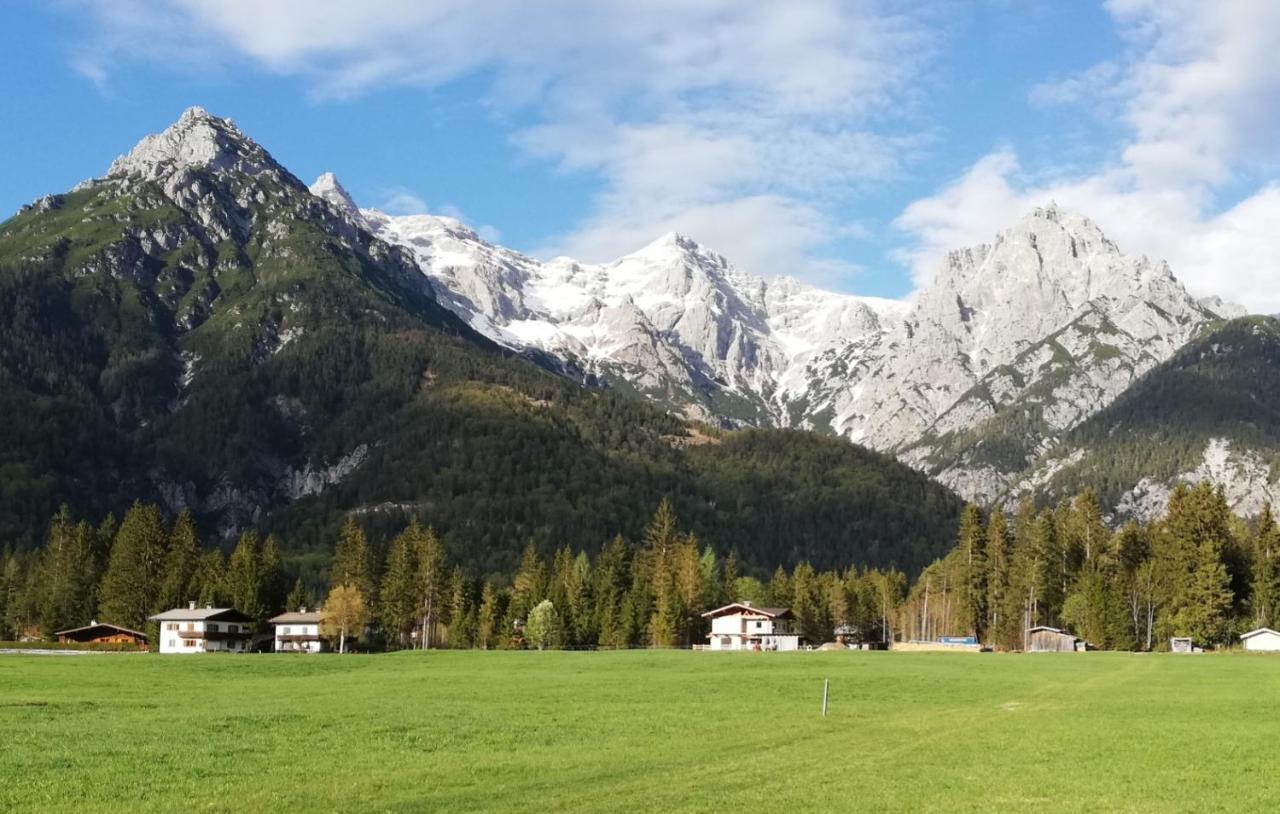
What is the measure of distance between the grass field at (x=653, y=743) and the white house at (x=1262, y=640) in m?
38.2

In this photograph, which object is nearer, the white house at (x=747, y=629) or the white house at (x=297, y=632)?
the white house at (x=297, y=632)

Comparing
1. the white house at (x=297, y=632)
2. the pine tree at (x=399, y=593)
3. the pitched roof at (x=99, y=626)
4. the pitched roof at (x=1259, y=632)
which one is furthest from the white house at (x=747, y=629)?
the pitched roof at (x=99, y=626)

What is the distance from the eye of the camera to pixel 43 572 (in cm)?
16388

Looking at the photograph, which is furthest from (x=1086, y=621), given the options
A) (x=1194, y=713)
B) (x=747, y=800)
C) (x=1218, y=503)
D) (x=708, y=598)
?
(x=747, y=800)

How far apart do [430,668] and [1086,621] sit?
7094cm

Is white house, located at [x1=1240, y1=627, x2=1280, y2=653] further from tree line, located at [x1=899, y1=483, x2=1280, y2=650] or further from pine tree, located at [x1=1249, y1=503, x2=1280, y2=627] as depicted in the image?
pine tree, located at [x1=1249, y1=503, x2=1280, y2=627]

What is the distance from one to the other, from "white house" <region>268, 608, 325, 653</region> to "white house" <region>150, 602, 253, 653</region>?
941cm

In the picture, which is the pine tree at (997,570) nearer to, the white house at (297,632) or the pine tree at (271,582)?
the white house at (297,632)

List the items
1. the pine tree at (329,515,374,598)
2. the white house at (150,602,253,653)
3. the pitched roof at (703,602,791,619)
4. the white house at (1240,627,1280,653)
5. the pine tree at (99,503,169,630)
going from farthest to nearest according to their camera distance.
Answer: the pine tree at (329,515,374,598) → the pitched roof at (703,602,791,619) → the pine tree at (99,503,169,630) → the white house at (150,602,253,653) → the white house at (1240,627,1280,653)

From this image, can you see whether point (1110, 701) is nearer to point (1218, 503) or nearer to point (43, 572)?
point (1218, 503)

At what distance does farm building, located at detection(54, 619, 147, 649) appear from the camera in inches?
5935

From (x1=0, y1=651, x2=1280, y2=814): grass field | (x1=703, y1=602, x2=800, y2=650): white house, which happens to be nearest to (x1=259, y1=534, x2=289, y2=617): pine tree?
(x1=703, y1=602, x2=800, y2=650): white house

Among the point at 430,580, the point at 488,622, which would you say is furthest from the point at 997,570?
the point at 430,580

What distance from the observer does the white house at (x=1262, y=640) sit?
115 metres
